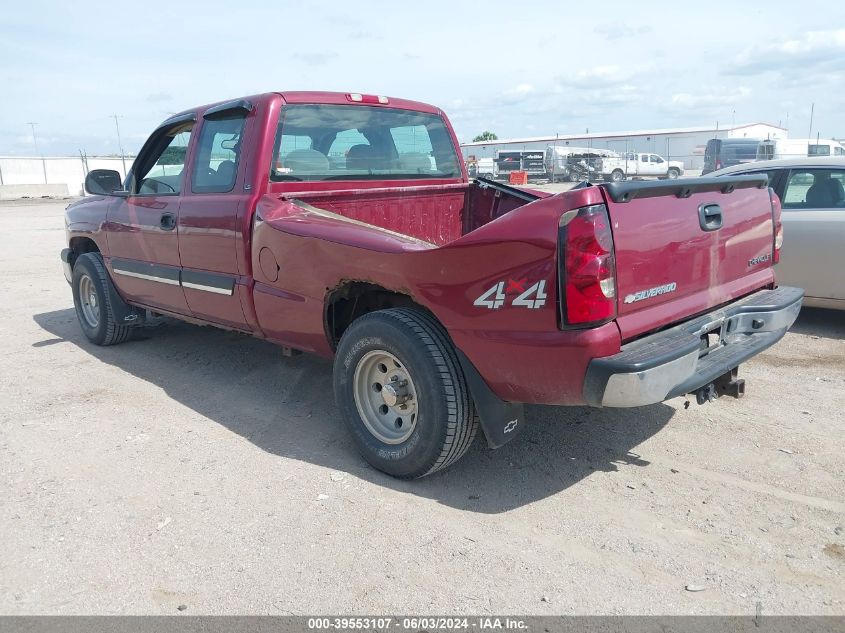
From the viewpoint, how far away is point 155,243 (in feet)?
16.9

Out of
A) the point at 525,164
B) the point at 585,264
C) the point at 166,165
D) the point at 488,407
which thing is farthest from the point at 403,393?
the point at 525,164

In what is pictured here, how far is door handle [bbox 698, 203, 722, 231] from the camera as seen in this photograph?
3.26 metres

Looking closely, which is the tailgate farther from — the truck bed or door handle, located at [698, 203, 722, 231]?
the truck bed

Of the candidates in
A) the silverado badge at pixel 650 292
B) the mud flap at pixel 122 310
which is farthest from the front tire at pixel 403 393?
the mud flap at pixel 122 310

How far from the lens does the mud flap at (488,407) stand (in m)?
3.19

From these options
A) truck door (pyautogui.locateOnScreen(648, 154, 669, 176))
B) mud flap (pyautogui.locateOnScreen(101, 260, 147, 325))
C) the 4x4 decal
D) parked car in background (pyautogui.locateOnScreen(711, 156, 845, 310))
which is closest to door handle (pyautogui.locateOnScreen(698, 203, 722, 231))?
the 4x4 decal

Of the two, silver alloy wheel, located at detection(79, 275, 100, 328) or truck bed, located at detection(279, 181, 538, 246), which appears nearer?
truck bed, located at detection(279, 181, 538, 246)

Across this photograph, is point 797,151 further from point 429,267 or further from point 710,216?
point 429,267

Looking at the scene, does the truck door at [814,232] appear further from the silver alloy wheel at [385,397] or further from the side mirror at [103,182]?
the side mirror at [103,182]

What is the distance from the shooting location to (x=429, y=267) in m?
3.22

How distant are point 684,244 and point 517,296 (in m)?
0.88

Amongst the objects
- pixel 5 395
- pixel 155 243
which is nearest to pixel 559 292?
pixel 155 243

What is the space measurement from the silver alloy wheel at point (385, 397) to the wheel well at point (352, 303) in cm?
34

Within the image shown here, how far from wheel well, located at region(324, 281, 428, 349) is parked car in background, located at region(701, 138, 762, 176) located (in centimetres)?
3108
